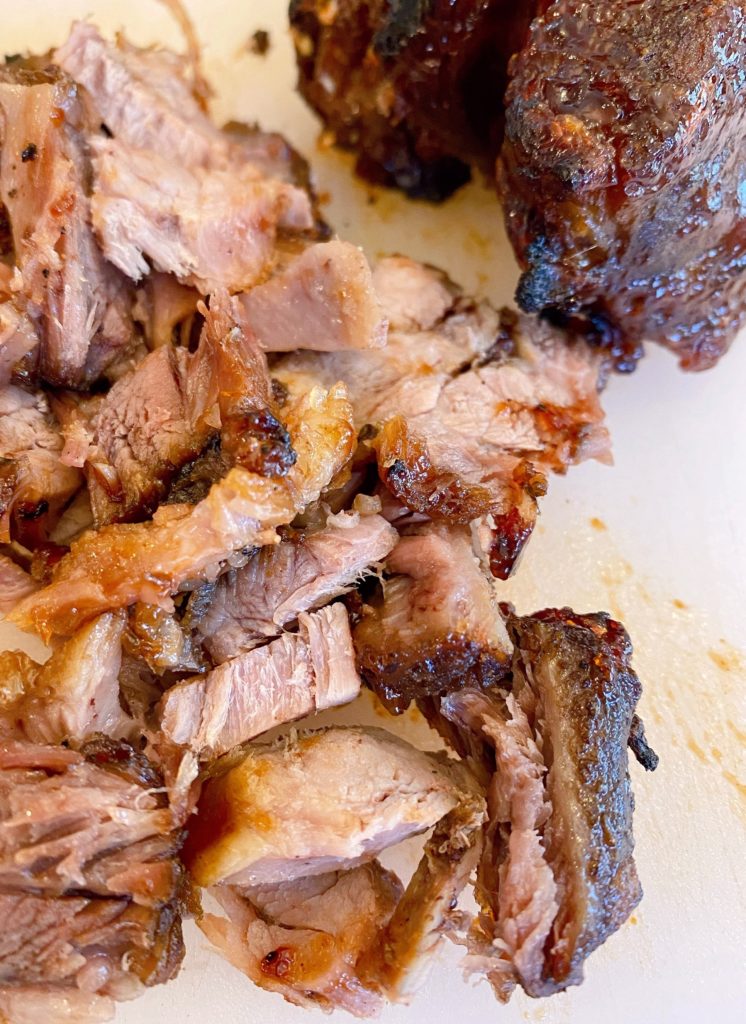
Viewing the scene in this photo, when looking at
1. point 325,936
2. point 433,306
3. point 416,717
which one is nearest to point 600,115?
point 433,306

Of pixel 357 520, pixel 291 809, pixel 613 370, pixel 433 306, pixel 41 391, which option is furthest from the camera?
pixel 613 370

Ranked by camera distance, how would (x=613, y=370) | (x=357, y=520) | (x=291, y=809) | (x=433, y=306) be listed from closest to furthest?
(x=291, y=809), (x=357, y=520), (x=433, y=306), (x=613, y=370)

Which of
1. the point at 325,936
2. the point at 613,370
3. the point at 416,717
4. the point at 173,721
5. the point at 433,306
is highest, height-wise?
the point at 613,370

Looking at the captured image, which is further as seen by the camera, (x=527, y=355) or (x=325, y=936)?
(x=527, y=355)

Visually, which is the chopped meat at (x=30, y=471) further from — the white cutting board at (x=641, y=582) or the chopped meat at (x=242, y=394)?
the chopped meat at (x=242, y=394)

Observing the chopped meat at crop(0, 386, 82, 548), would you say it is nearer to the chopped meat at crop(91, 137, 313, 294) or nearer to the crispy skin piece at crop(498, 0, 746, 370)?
the chopped meat at crop(91, 137, 313, 294)

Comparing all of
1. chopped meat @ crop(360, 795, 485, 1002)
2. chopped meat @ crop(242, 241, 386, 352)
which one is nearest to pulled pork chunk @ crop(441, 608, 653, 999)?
chopped meat @ crop(360, 795, 485, 1002)

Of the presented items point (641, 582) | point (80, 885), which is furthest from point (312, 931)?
point (641, 582)

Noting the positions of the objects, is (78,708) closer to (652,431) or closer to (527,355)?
(527,355)
